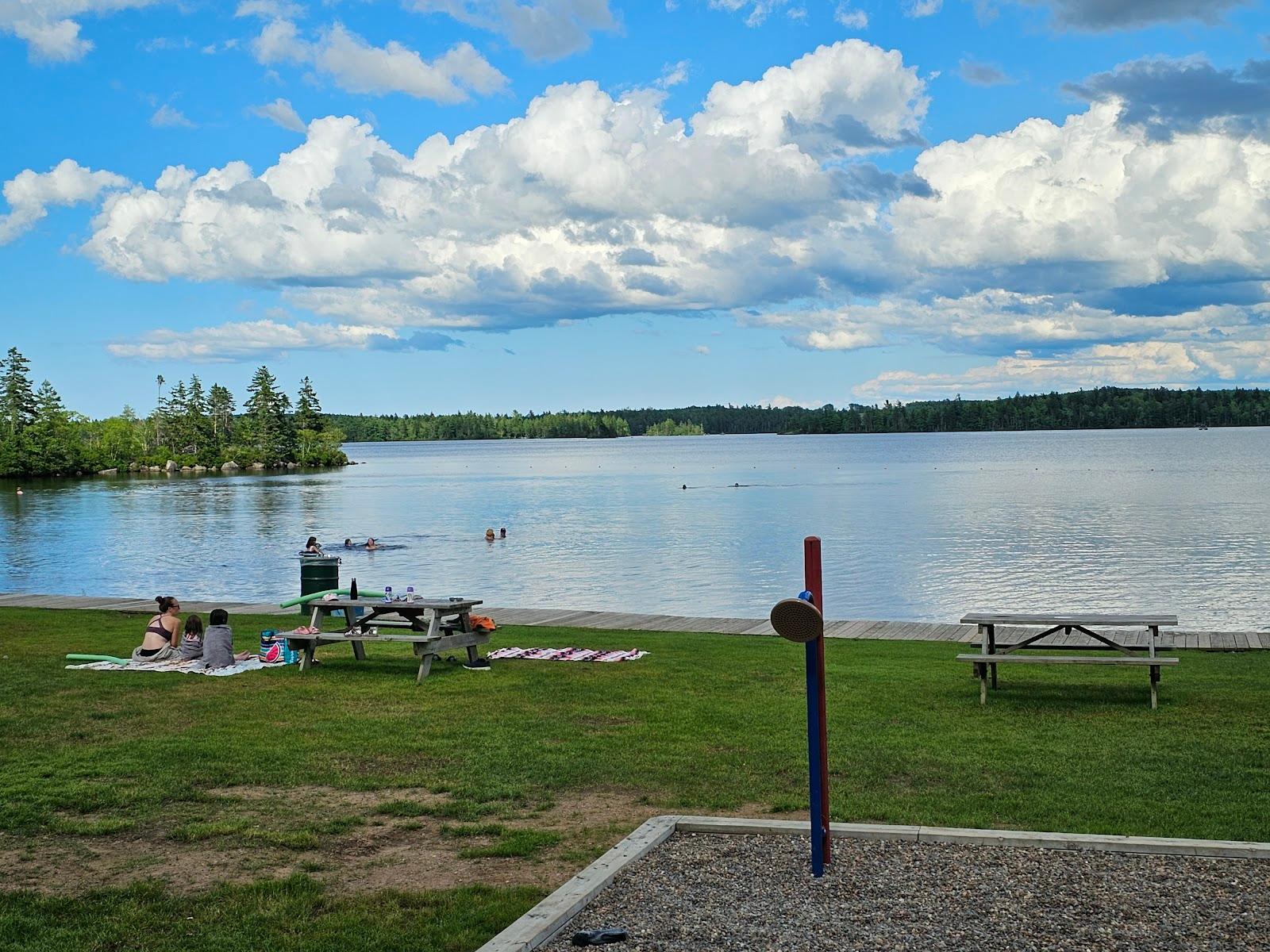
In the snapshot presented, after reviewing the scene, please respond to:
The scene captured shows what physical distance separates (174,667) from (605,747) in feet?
21.1

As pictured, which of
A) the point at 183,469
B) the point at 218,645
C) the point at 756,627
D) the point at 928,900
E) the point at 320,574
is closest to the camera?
the point at 928,900

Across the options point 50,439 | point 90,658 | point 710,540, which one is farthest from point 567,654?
point 50,439

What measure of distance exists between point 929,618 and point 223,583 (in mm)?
19802

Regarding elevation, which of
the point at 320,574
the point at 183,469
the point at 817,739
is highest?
the point at 183,469

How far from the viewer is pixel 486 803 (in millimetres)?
7617

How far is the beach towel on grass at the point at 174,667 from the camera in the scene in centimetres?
1310

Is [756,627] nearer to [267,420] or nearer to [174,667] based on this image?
[174,667]

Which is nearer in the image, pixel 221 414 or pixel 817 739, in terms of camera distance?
pixel 817 739

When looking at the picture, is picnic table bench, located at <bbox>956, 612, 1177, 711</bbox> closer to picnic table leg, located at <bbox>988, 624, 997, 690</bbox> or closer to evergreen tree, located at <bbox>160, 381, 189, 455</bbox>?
picnic table leg, located at <bbox>988, 624, 997, 690</bbox>

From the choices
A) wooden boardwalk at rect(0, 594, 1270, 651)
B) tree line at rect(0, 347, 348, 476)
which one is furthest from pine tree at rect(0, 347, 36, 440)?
wooden boardwalk at rect(0, 594, 1270, 651)

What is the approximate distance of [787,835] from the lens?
6605mm

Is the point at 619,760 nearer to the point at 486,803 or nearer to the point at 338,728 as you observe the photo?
the point at 486,803

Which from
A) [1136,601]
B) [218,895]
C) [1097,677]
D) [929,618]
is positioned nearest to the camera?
[218,895]

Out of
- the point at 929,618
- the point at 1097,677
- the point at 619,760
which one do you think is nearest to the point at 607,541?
the point at 929,618
